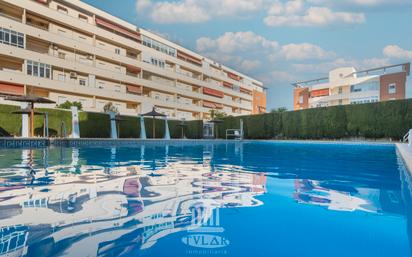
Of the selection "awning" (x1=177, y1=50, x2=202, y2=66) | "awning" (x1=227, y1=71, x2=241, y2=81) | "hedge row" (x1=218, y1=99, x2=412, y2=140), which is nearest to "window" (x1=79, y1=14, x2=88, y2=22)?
"awning" (x1=177, y1=50, x2=202, y2=66)

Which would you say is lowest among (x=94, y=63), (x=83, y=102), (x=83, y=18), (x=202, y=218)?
(x=202, y=218)

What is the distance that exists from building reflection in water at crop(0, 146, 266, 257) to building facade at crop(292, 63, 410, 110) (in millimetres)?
42591

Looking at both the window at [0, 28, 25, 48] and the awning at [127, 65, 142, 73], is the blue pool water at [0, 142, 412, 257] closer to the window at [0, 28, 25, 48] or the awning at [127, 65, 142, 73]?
the window at [0, 28, 25, 48]

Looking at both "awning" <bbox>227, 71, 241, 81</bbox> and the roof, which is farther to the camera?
"awning" <bbox>227, 71, 241, 81</bbox>

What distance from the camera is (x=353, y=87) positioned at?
4816 centimetres

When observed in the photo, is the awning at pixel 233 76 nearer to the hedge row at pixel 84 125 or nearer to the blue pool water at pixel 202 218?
the hedge row at pixel 84 125

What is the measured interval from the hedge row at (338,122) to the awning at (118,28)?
70.4 feet

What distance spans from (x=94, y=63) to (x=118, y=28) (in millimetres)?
7456

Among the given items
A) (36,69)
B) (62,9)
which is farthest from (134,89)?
(36,69)

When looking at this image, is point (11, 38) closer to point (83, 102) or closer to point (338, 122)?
point (83, 102)

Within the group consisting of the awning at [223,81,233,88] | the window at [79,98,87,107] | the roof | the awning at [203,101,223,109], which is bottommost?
the window at [79,98,87,107]

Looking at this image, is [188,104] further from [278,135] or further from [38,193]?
[38,193]

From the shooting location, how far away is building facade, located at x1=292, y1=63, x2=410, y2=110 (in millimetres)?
41969

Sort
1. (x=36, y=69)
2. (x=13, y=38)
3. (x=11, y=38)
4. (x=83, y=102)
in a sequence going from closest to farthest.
Answer: (x=11, y=38)
(x=13, y=38)
(x=36, y=69)
(x=83, y=102)
